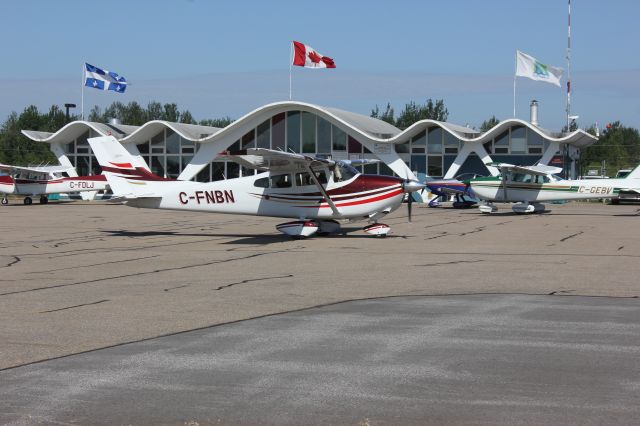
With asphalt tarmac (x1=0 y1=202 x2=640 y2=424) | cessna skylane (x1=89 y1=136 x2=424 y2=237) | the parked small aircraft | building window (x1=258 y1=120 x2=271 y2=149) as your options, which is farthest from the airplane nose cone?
building window (x1=258 y1=120 x2=271 y2=149)

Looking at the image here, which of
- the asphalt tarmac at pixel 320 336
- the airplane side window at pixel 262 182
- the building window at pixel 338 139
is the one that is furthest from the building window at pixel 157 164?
the asphalt tarmac at pixel 320 336

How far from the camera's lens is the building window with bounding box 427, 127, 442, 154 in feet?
173

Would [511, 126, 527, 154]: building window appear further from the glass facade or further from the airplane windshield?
the airplane windshield

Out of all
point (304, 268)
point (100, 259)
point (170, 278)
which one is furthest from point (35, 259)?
point (304, 268)

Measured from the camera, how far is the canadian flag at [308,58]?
4738 cm

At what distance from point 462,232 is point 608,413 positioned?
1768 cm

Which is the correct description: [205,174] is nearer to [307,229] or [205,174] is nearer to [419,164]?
[419,164]

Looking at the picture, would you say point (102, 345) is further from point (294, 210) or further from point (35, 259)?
point (294, 210)

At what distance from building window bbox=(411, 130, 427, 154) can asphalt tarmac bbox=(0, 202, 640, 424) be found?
3658cm

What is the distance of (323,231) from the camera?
2138 cm

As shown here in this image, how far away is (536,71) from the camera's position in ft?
173

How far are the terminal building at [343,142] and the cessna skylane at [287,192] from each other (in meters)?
28.9

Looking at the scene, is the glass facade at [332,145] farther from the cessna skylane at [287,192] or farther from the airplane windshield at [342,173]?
the airplane windshield at [342,173]

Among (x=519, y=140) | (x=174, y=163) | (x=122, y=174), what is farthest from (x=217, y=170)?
(x=122, y=174)
